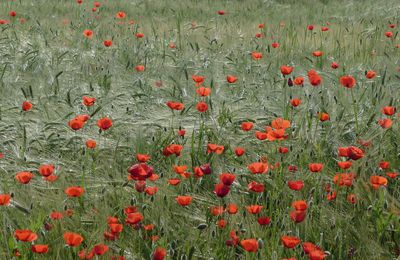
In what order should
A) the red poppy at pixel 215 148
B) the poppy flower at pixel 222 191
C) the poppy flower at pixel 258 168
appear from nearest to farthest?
the poppy flower at pixel 222 191 < the poppy flower at pixel 258 168 < the red poppy at pixel 215 148

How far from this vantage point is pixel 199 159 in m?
2.06

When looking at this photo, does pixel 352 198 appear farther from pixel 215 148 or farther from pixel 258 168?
pixel 215 148

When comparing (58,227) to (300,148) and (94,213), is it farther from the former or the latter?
(300,148)

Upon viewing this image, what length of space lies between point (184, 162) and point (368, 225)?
0.70 m

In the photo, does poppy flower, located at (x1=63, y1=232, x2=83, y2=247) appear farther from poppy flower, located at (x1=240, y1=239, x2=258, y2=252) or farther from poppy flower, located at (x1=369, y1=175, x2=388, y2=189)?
poppy flower, located at (x1=369, y1=175, x2=388, y2=189)

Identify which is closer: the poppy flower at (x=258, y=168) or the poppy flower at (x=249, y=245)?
the poppy flower at (x=249, y=245)

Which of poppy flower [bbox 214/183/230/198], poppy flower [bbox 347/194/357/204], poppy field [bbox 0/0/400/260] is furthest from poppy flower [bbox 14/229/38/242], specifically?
poppy flower [bbox 347/194/357/204]

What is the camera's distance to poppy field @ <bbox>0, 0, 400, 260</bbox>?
1.52 metres

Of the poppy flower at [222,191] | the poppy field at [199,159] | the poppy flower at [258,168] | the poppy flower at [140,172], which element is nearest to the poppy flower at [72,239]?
the poppy field at [199,159]

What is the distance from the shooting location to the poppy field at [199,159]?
152cm

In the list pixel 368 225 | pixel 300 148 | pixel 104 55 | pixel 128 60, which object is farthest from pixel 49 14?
pixel 368 225

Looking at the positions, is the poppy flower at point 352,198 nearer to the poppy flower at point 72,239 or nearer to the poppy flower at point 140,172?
the poppy flower at point 140,172

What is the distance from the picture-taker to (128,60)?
360cm

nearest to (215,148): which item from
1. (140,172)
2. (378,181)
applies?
(140,172)
